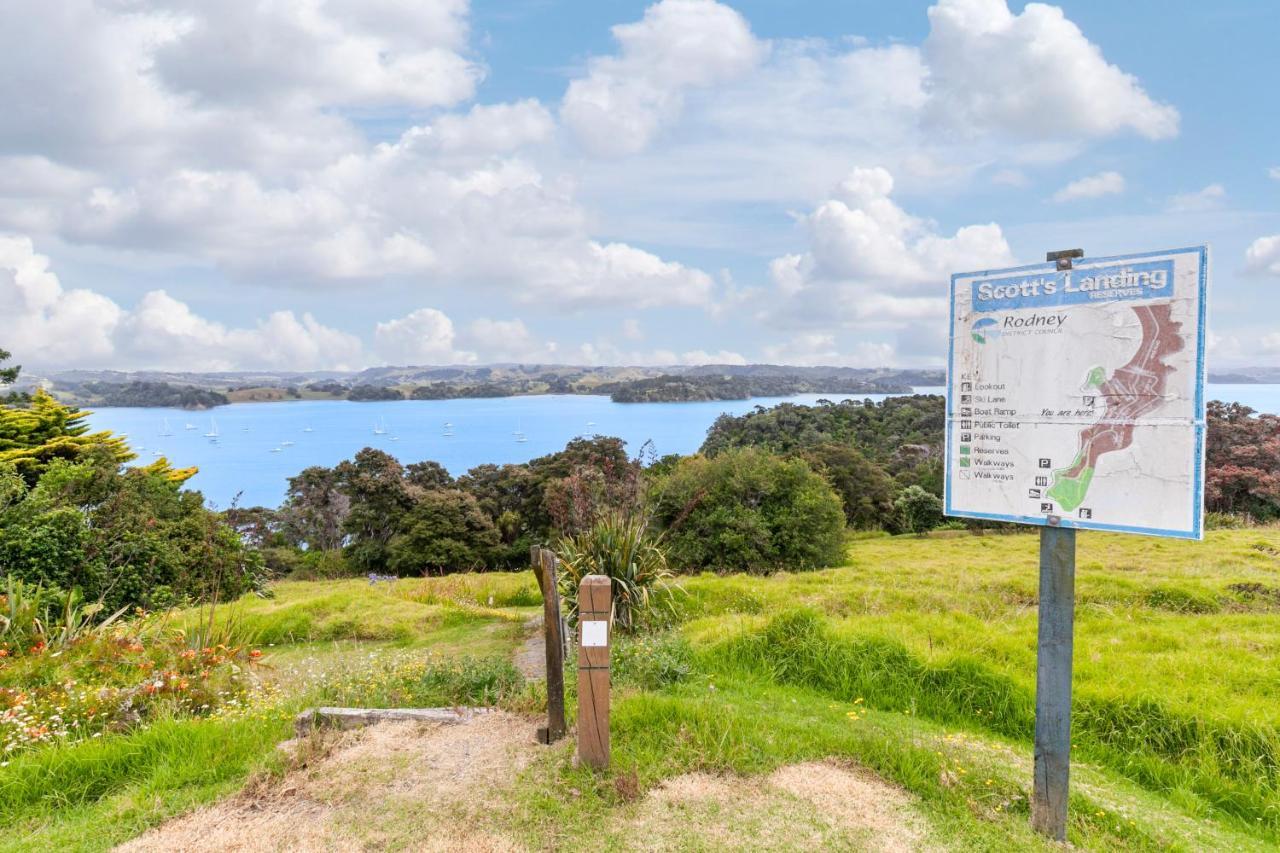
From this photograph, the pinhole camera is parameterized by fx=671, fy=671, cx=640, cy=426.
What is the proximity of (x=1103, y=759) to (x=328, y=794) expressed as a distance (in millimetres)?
5295

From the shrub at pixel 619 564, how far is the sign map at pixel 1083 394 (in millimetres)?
4939

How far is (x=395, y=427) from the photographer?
98.8 meters

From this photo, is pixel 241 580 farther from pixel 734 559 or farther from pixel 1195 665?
pixel 1195 665

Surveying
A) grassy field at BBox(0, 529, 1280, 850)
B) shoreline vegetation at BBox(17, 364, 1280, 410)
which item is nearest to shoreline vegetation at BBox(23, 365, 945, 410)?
shoreline vegetation at BBox(17, 364, 1280, 410)

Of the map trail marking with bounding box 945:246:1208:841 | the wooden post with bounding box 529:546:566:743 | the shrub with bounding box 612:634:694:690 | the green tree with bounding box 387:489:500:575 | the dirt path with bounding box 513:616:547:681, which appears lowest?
the green tree with bounding box 387:489:500:575

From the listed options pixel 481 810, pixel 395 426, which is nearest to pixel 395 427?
pixel 395 426

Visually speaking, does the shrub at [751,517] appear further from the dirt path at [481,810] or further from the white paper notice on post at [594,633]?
the white paper notice on post at [594,633]

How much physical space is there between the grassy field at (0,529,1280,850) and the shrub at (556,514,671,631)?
23.4 inches

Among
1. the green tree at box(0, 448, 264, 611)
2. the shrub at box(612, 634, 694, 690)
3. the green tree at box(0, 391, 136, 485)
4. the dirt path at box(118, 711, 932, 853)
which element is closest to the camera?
the dirt path at box(118, 711, 932, 853)

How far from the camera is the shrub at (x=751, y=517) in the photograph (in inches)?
677

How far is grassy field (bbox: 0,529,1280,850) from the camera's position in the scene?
3762 mm

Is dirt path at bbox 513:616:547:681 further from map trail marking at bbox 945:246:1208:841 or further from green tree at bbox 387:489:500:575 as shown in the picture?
green tree at bbox 387:489:500:575

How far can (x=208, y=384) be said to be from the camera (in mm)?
123500

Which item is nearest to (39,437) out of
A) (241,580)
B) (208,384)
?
(241,580)
